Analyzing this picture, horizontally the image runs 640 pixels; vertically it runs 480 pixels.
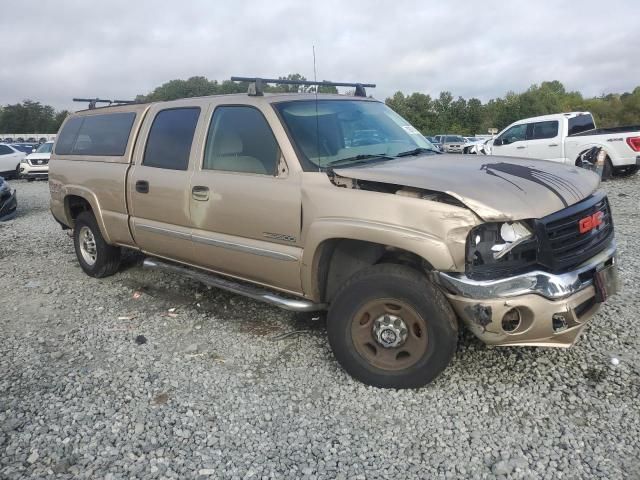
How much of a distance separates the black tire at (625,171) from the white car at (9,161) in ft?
69.2

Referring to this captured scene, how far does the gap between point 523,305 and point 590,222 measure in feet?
2.62

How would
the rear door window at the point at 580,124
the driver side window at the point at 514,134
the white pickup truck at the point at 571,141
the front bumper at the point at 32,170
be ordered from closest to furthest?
the white pickup truck at the point at 571,141, the rear door window at the point at 580,124, the driver side window at the point at 514,134, the front bumper at the point at 32,170

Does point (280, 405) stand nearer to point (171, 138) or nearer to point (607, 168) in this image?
point (171, 138)

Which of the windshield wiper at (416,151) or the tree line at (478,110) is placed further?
the tree line at (478,110)

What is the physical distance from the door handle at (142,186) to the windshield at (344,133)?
155 centimetres

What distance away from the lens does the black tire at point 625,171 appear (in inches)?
497

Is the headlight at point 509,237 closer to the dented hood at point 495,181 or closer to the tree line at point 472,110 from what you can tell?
the dented hood at point 495,181

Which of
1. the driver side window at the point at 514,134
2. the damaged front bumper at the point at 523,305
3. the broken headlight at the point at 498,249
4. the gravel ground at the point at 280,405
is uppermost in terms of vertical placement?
the driver side window at the point at 514,134

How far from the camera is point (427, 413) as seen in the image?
2939mm

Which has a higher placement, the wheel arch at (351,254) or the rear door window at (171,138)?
the rear door window at (171,138)

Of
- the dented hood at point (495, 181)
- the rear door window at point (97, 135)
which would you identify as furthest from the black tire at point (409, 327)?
the rear door window at point (97, 135)

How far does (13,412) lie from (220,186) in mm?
2002

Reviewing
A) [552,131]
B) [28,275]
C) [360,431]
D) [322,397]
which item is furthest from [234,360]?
[552,131]

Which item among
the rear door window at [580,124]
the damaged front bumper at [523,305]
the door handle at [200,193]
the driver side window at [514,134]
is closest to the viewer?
the damaged front bumper at [523,305]
